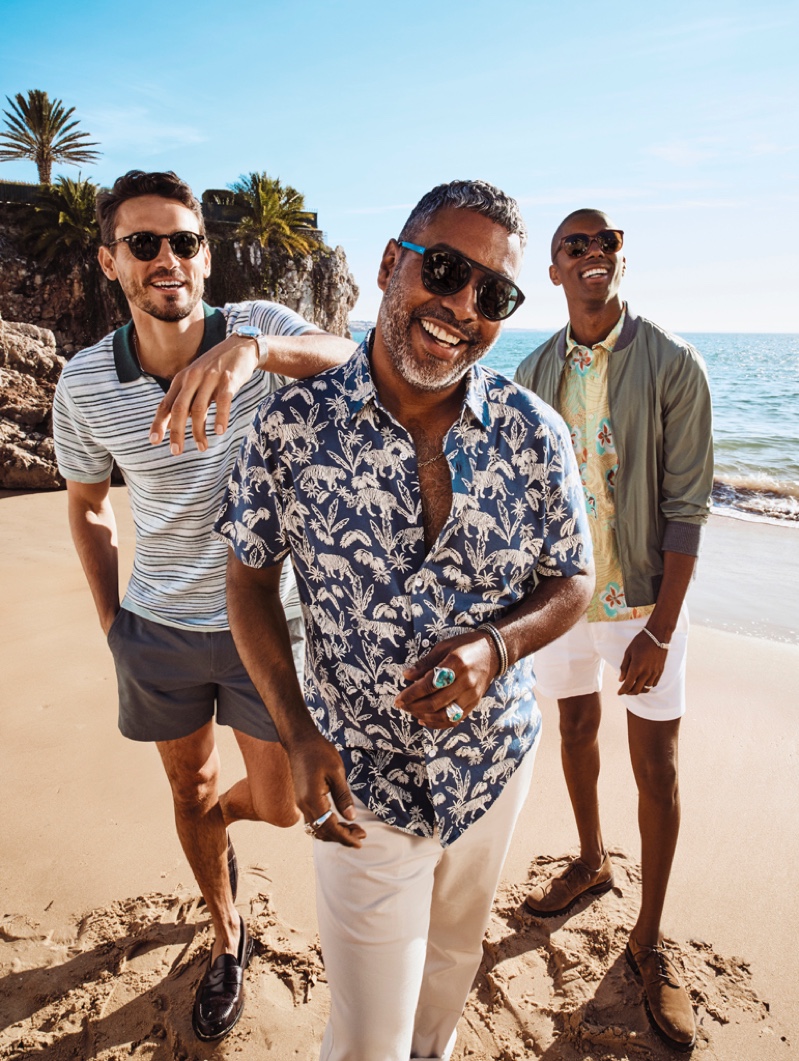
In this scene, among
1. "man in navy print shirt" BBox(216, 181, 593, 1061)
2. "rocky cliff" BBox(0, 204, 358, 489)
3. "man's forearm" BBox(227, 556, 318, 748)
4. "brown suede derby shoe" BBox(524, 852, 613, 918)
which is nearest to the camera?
"man in navy print shirt" BBox(216, 181, 593, 1061)

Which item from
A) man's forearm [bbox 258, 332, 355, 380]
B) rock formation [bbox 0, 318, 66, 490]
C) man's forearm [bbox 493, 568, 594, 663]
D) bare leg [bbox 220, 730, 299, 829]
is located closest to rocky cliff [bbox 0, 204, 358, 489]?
rock formation [bbox 0, 318, 66, 490]

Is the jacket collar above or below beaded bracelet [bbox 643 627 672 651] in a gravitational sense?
above

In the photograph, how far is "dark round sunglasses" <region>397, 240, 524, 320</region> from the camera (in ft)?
5.81

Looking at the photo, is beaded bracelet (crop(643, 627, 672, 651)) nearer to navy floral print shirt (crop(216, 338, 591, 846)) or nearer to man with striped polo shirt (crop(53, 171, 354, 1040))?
navy floral print shirt (crop(216, 338, 591, 846))

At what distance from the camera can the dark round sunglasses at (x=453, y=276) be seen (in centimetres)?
177

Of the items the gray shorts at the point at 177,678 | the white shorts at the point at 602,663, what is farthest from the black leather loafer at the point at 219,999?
the white shorts at the point at 602,663

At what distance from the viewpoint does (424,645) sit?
1742 millimetres

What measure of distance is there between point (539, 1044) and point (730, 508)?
38.9 ft

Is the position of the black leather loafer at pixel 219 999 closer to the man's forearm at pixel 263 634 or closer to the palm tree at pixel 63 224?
the man's forearm at pixel 263 634

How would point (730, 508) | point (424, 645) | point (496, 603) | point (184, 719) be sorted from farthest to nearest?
point (730, 508), point (184, 719), point (496, 603), point (424, 645)

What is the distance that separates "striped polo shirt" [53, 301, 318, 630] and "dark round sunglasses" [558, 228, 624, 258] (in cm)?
124

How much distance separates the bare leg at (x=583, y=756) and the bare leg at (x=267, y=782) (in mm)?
1203

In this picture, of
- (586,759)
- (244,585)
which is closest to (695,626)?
(586,759)

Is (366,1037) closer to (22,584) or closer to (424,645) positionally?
(424,645)
